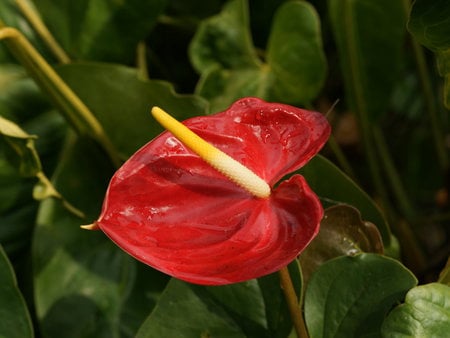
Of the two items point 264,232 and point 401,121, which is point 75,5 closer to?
point 264,232

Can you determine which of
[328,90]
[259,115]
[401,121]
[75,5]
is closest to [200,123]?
[259,115]

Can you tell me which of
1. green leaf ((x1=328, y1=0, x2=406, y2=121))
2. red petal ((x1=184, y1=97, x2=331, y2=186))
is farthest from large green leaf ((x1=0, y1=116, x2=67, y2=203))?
green leaf ((x1=328, y1=0, x2=406, y2=121))

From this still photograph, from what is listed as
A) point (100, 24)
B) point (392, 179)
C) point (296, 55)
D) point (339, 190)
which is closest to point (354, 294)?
point (339, 190)

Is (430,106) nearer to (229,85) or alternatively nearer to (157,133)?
(229,85)

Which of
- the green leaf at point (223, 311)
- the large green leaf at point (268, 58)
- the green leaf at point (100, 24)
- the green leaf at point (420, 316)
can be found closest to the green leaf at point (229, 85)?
the large green leaf at point (268, 58)

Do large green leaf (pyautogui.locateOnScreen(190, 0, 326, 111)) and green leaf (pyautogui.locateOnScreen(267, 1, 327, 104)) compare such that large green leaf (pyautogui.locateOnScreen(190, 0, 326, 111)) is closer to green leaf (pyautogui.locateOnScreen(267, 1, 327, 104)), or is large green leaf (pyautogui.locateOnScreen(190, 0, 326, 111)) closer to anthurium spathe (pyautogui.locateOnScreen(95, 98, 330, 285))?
green leaf (pyautogui.locateOnScreen(267, 1, 327, 104))

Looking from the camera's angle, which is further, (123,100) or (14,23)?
(14,23)
